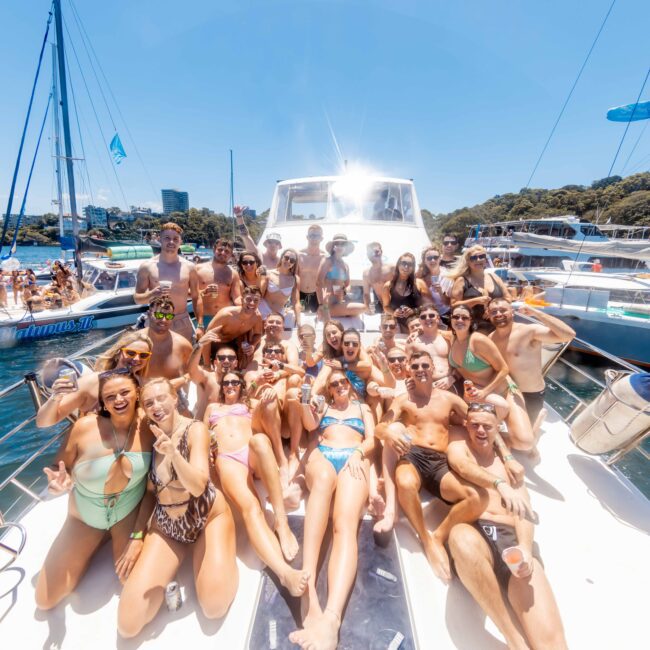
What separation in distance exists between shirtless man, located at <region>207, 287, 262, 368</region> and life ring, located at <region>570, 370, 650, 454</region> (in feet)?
11.6

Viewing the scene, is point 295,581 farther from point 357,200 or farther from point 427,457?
point 357,200

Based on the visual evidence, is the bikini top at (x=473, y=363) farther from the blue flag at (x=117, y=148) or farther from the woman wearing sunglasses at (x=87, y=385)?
the blue flag at (x=117, y=148)

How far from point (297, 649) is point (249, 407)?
5.87 ft

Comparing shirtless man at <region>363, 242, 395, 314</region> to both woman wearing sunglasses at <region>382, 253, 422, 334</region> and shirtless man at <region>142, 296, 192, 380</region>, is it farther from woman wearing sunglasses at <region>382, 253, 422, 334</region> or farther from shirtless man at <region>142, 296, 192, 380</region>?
shirtless man at <region>142, 296, 192, 380</region>

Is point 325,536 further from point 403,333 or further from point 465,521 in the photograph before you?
point 403,333

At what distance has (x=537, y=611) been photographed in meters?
1.67

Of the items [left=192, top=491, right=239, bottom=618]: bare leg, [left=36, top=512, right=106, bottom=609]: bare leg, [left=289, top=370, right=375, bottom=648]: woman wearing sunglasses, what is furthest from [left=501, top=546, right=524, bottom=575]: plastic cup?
[left=36, top=512, right=106, bottom=609]: bare leg

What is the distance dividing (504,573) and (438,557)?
15.4 inches

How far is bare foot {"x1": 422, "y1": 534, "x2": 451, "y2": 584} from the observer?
2.02 metres

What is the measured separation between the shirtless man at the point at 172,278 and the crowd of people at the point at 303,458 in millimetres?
69

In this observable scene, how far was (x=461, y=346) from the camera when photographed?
3426 millimetres

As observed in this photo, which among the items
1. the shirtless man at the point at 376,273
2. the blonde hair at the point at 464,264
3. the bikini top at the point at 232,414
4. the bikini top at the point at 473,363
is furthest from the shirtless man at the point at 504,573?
the shirtless man at the point at 376,273

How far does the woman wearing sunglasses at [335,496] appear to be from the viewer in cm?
175

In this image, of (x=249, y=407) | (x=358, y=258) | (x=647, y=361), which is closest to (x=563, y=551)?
(x=249, y=407)
